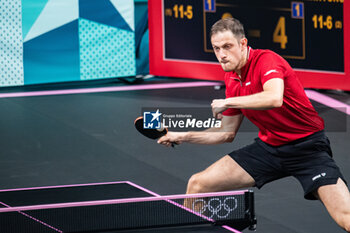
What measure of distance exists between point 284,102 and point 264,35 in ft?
19.8

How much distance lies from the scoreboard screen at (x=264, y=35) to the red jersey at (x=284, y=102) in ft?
17.2

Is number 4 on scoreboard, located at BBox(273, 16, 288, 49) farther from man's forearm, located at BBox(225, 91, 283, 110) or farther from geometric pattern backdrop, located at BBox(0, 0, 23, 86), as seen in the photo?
man's forearm, located at BBox(225, 91, 283, 110)

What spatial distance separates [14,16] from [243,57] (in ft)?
22.8

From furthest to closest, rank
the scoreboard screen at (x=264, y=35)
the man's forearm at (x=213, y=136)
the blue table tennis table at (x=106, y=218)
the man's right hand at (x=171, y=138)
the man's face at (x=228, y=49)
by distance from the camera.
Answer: the scoreboard screen at (x=264, y=35) < the man's forearm at (x=213, y=136) < the man's right hand at (x=171, y=138) < the man's face at (x=228, y=49) < the blue table tennis table at (x=106, y=218)

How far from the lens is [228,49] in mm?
3912

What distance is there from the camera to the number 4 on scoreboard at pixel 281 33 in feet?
31.7

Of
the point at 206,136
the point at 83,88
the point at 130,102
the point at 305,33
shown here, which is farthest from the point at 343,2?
the point at 206,136

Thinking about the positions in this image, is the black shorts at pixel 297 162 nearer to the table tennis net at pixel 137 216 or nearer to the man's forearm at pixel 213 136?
the man's forearm at pixel 213 136

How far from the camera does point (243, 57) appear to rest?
13.1 feet

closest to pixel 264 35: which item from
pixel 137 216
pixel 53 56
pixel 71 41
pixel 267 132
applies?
pixel 71 41

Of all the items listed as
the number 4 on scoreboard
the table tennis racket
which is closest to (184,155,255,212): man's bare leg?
the table tennis racket

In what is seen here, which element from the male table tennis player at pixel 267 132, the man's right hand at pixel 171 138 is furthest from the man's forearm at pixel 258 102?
the man's right hand at pixel 171 138

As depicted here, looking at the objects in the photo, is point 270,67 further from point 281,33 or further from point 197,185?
point 281,33

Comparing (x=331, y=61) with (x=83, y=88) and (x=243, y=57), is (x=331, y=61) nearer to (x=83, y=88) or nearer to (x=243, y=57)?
(x=83, y=88)
